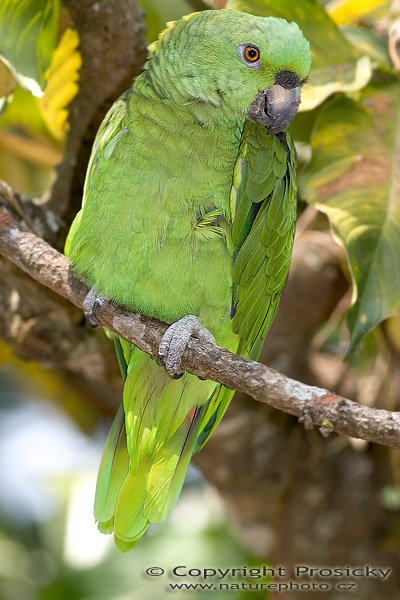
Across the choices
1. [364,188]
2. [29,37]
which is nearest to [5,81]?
[29,37]

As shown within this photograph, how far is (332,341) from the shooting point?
11.9 feet

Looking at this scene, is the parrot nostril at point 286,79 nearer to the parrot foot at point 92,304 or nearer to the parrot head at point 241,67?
the parrot head at point 241,67

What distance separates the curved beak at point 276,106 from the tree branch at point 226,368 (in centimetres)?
56

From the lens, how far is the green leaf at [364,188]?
2066mm

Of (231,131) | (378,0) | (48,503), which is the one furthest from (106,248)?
(48,503)

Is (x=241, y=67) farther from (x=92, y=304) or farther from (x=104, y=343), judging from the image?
(x=104, y=343)

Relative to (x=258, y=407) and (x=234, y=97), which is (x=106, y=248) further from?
(x=258, y=407)

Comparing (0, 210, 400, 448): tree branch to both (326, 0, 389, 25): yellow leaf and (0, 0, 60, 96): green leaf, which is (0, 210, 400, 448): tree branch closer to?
(0, 0, 60, 96): green leaf

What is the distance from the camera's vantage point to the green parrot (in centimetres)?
198

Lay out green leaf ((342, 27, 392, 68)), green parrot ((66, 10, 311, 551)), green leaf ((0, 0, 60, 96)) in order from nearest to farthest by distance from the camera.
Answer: green parrot ((66, 10, 311, 551)) → green leaf ((0, 0, 60, 96)) → green leaf ((342, 27, 392, 68))

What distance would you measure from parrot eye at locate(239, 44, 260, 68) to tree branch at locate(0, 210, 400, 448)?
656mm

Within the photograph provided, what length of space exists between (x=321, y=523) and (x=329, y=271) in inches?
35.5

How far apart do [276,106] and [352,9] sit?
3.10 feet

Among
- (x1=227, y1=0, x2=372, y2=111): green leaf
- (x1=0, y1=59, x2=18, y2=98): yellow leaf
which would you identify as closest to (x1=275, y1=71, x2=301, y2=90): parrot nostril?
(x1=227, y1=0, x2=372, y2=111): green leaf
